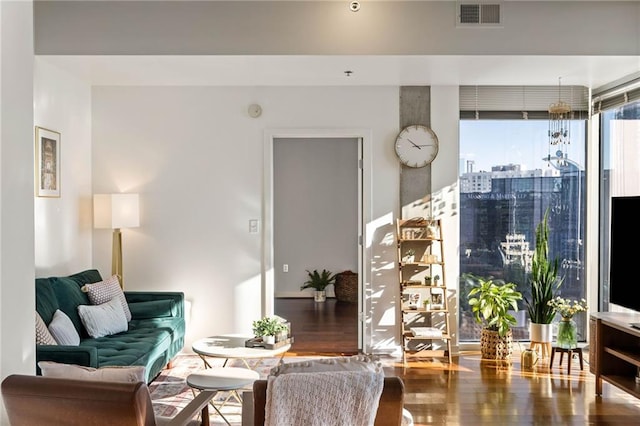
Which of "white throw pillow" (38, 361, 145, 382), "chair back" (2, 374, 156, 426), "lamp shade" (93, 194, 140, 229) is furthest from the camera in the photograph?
"lamp shade" (93, 194, 140, 229)

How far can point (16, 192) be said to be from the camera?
2.47 m

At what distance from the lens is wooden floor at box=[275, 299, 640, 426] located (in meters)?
4.03

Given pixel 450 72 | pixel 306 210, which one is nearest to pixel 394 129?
pixel 450 72

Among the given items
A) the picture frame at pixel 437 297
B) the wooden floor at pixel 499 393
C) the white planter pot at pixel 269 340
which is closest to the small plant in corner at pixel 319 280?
the wooden floor at pixel 499 393

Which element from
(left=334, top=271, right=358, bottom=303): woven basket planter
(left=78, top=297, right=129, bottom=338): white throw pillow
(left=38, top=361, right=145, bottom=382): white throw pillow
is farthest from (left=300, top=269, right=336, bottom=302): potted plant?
(left=38, top=361, right=145, bottom=382): white throw pillow

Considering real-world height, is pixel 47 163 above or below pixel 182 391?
above

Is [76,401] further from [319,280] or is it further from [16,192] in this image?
[319,280]

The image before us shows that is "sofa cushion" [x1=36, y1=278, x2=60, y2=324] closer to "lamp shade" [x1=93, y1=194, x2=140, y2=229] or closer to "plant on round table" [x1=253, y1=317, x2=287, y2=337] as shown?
"lamp shade" [x1=93, y1=194, x2=140, y2=229]

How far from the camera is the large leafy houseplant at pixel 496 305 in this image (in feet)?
17.8

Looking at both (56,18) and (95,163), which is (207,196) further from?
(56,18)

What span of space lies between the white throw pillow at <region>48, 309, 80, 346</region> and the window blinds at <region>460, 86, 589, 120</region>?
13.2 feet

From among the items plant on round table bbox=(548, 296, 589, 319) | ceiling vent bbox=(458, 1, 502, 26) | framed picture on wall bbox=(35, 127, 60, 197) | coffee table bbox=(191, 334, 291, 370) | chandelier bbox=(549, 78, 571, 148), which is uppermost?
ceiling vent bbox=(458, 1, 502, 26)

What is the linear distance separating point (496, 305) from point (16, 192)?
167 inches

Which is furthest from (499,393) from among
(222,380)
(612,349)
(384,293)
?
(222,380)
